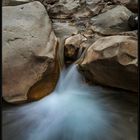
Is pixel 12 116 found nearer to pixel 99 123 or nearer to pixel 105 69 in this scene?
pixel 99 123

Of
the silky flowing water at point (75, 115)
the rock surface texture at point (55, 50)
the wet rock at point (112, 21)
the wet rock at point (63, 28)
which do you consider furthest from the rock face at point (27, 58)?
the wet rock at point (112, 21)

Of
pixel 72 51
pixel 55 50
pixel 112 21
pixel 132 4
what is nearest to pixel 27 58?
pixel 55 50

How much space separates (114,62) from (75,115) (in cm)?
84

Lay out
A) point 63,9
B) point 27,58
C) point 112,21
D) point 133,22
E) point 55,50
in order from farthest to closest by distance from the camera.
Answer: point 63,9, point 112,21, point 133,22, point 55,50, point 27,58

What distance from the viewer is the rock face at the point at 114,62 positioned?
125 inches

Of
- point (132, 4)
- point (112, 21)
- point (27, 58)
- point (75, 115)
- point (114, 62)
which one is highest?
point (132, 4)

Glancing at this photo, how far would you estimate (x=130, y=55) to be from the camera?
10.4ft

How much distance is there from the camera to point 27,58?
3.59 m

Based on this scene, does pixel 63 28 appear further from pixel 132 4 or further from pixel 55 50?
pixel 132 4

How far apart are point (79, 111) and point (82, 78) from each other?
0.65m

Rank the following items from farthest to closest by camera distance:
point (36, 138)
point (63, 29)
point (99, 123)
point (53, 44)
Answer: point (63, 29), point (53, 44), point (99, 123), point (36, 138)

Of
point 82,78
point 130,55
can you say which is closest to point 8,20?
point 82,78

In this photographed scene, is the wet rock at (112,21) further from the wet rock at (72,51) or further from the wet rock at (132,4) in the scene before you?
the wet rock at (72,51)

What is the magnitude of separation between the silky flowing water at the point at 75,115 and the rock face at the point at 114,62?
174 mm
